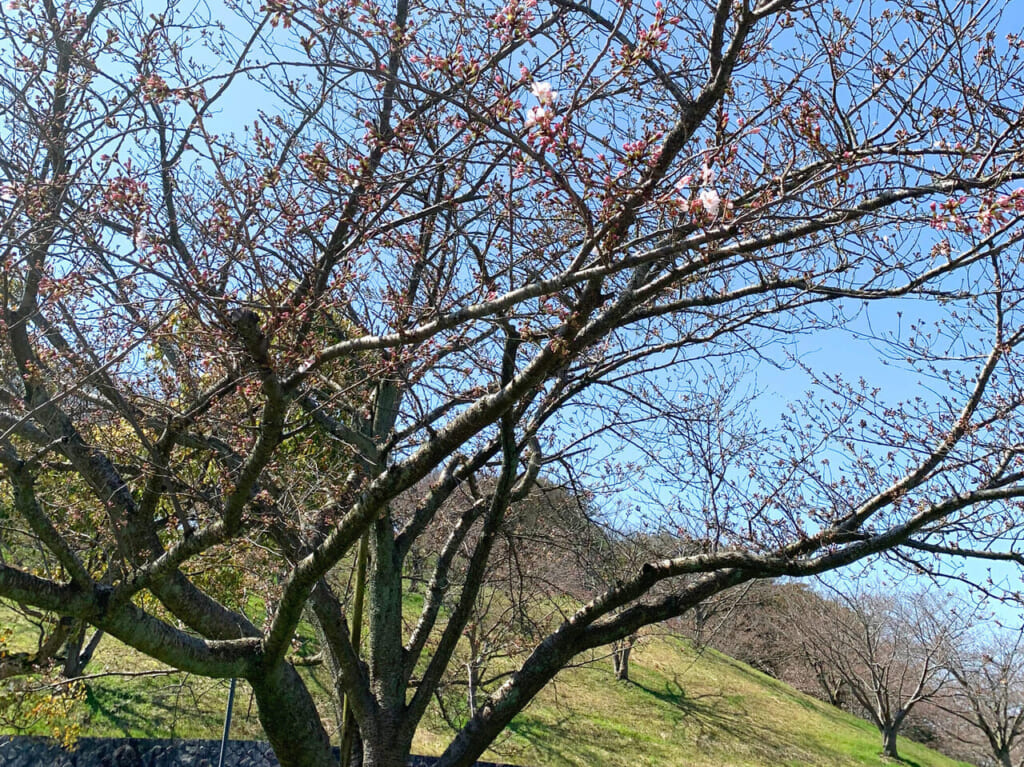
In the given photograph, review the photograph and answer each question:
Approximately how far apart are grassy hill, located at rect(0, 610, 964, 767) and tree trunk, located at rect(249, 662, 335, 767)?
14.0ft

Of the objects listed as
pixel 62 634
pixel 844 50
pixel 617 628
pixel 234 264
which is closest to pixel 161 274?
pixel 234 264

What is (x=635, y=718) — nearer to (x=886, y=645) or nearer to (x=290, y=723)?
(x=886, y=645)

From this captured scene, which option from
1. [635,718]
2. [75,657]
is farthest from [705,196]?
[635,718]

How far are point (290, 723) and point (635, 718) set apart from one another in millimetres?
13229

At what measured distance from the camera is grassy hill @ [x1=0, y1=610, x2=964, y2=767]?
10.2 metres

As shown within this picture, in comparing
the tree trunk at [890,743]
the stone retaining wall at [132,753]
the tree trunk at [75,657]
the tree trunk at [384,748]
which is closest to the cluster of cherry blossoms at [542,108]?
the tree trunk at [384,748]

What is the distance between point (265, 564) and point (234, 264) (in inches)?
114

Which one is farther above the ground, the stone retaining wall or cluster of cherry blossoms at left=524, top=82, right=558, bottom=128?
cluster of cherry blossoms at left=524, top=82, right=558, bottom=128

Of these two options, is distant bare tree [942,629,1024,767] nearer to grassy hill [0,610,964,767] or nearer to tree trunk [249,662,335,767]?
grassy hill [0,610,964,767]

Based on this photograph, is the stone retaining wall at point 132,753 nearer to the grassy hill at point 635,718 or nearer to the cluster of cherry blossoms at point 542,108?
the grassy hill at point 635,718

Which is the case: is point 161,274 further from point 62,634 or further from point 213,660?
point 62,634

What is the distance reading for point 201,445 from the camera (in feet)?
14.2

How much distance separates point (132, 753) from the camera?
28.0ft

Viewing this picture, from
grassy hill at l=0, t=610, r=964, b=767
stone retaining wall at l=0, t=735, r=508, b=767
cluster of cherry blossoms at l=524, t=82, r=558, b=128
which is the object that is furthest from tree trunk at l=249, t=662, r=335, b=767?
stone retaining wall at l=0, t=735, r=508, b=767
